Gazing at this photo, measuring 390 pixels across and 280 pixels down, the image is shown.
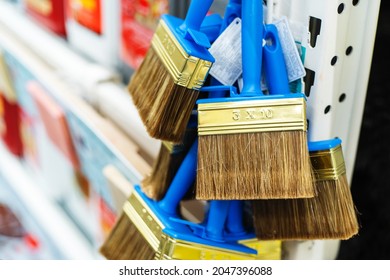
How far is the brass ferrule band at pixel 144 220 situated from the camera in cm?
69

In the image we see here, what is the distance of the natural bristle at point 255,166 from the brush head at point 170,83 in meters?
0.05

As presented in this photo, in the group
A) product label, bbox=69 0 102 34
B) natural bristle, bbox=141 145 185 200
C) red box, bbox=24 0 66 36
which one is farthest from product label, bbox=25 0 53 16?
natural bristle, bbox=141 145 185 200

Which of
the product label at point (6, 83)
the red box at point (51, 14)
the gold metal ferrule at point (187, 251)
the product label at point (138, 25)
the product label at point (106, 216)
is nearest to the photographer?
the gold metal ferrule at point (187, 251)

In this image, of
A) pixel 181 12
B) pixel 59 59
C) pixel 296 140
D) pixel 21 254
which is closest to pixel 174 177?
pixel 296 140

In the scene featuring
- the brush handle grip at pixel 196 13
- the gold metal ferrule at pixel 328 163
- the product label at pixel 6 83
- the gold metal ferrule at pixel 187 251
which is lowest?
the product label at pixel 6 83

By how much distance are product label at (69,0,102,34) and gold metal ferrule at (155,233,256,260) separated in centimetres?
68

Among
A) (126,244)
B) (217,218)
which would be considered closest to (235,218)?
(217,218)

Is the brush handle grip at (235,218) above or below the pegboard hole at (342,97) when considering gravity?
below

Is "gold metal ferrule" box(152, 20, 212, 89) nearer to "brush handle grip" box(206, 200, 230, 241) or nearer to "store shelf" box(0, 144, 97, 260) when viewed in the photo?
"brush handle grip" box(206, 200, 230, 241)

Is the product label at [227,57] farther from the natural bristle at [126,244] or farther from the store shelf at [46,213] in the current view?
the store shelf at [46,213]

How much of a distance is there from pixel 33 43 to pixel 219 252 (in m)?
0.99

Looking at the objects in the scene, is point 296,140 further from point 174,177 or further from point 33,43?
point 33,43

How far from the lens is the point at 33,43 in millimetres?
1436

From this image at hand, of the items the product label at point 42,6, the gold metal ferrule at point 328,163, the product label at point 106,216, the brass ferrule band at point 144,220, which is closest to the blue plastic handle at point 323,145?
the gold metal ferrule at point 328,163
